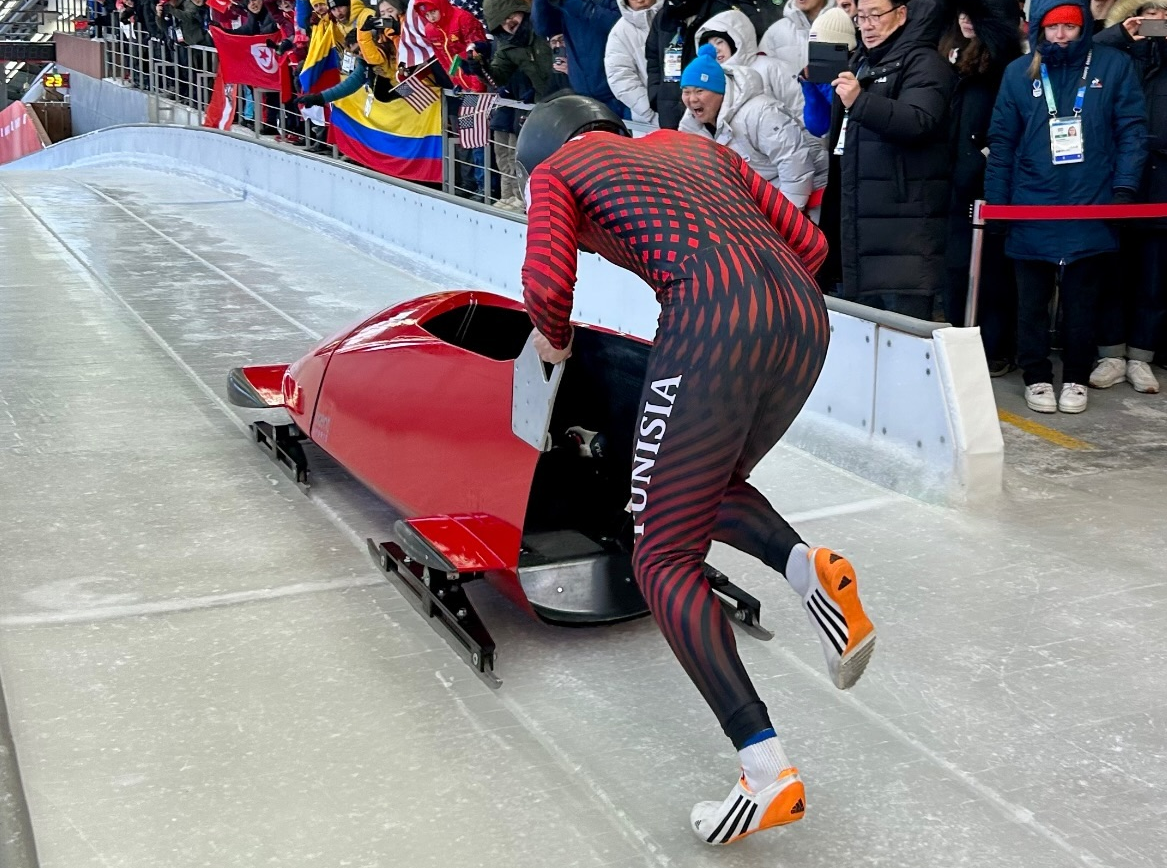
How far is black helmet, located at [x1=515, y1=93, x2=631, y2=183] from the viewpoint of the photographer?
2.68m

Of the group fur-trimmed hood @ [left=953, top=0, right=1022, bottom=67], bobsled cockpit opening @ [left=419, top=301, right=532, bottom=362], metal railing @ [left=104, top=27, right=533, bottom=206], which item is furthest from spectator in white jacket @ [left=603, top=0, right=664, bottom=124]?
bobsled cockpit opening @ [left=419, top=301, right=532, bottom=362]

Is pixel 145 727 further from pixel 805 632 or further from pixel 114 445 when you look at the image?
pixel 114 445

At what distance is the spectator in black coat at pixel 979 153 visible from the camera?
208 inches

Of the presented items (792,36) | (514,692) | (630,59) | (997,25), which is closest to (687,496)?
(514,692)

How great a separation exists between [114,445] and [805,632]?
256cm

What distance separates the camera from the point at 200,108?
1689 cm

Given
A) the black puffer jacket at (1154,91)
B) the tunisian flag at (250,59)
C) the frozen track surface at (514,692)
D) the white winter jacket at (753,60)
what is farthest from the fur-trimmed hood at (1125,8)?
the tunisian flag at (250,59)

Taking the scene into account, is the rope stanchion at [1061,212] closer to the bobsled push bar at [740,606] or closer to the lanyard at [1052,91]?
the lanyard at [1052,91]

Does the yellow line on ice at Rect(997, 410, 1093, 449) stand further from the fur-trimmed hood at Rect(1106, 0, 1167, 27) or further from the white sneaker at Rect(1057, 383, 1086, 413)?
the fur-trimmed hood at Rect(1106, 0, 1167, 27)

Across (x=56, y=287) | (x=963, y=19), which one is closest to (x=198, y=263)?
(x=56, y=287)

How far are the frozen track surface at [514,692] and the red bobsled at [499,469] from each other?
123 mm

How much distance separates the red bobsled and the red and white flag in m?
11.1

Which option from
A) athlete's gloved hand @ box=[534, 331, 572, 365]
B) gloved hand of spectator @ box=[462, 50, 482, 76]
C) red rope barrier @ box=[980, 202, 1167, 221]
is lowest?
athlete's gloved hand @ box=[534, 331, 572, 365]

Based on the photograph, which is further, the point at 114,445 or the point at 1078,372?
the point at 1078,372
